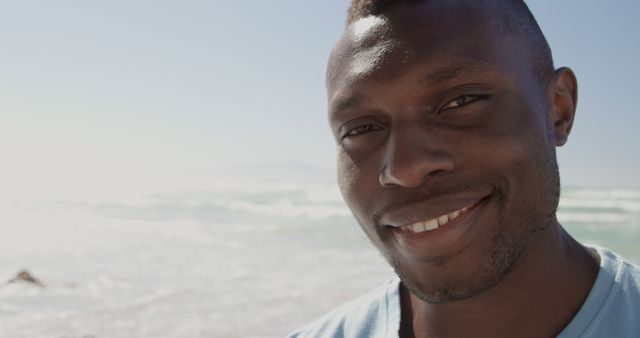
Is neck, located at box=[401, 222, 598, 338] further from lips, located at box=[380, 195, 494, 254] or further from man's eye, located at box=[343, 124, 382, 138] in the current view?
man's eye, located at box=[343, 124, 382, 138]

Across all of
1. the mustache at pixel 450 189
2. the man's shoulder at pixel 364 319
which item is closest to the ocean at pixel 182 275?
the man's shoulder at pixel 364 319

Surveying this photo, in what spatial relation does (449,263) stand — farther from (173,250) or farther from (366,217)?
(173,250)

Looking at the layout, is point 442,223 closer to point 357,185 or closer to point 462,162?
point 462,162

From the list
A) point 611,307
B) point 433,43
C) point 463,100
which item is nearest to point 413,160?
point 463,100

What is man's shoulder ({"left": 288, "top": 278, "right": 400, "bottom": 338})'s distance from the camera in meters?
1.99

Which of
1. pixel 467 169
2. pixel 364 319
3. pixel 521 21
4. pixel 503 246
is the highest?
pixel 521 21

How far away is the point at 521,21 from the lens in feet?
6.18

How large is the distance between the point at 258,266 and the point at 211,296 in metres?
2.53

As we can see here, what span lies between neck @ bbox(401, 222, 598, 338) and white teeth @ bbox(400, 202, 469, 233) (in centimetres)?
25

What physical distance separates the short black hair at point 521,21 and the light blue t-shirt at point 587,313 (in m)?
0.60

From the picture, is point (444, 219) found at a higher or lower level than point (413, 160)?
lower

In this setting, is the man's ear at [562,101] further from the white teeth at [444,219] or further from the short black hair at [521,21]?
the white teeth at [444,219]

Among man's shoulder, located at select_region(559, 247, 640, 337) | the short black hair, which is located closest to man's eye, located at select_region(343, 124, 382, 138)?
the short black hair

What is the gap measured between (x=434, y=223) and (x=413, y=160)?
19cm
